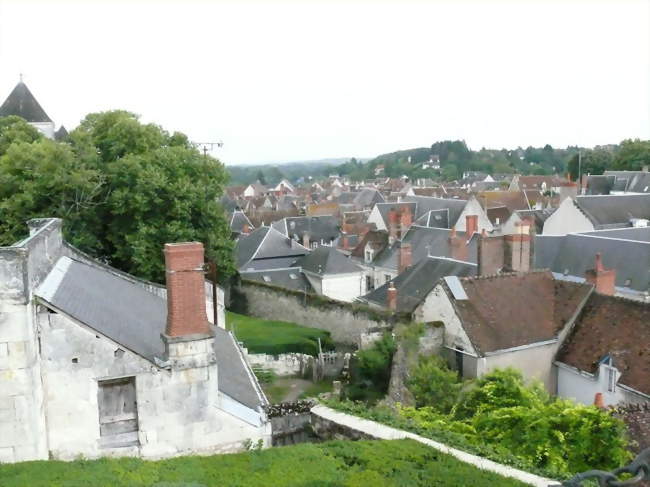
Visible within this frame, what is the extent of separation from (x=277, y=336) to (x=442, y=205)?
2633 cm

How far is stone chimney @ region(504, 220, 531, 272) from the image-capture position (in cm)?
2194

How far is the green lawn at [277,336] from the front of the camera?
24.4m

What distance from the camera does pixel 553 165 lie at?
16400cm

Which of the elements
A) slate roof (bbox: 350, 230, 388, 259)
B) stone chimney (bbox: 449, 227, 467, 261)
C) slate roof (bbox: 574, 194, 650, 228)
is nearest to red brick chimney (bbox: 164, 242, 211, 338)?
stone chimney (bbox: 449, 227, 467, 261)

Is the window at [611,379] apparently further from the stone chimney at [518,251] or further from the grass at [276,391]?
the grass at [276,391]

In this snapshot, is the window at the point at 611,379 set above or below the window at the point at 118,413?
below

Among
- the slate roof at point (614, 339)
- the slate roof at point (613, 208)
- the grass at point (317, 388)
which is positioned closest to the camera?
the slate roof at point (614, 339)

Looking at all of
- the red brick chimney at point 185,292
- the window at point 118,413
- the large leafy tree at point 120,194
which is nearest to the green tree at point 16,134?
the large leafy tree at point 120,194

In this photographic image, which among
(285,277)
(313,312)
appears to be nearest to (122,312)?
(313,312)

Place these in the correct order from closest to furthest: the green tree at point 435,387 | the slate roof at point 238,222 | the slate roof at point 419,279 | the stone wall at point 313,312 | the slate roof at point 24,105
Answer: the green tree at point 435,387 < the stone wall at point 313,312 < the slate roof at point 419,279 < the slate roof at point 24,105 < the slate roof at point 238,222

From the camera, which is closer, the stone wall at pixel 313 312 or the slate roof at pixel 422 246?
the stone wall at pixel 313 312

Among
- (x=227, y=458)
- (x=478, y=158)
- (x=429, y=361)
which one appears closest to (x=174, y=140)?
(x=429, y=361)

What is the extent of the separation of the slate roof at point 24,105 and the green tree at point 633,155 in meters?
65.7

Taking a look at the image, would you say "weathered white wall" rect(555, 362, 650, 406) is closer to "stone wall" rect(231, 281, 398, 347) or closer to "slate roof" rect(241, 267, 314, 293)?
"stone wall" rect(231, 281, 398, 347)
